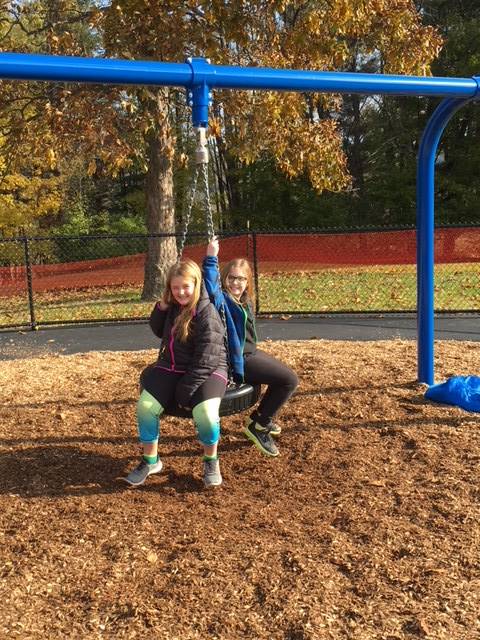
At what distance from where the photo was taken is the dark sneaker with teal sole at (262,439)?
3988 millimetres

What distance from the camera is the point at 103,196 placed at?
111ft

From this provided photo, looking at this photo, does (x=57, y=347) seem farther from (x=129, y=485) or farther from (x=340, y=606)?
(x=340, y=606)

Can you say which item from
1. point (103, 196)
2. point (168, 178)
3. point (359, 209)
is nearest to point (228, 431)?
point (168, 178)

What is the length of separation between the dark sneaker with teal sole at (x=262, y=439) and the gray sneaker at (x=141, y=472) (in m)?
0.67

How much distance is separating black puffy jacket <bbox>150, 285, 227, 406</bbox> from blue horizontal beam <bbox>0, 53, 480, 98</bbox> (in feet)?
3.79

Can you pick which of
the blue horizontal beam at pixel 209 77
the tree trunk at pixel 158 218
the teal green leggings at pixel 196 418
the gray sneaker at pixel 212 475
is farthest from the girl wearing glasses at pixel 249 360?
the tree trunk at pixel 158 218

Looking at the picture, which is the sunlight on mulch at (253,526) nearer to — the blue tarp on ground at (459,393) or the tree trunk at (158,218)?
the blue tarp on ground at (459,393)

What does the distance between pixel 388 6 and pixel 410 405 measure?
8561 millimetres

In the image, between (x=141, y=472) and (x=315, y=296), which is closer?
(x=141, y=472)

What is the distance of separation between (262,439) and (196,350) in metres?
0.91

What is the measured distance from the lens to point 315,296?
1255cm

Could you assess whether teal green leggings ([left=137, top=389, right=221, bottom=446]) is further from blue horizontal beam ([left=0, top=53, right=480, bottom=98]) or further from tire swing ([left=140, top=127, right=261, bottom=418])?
blue horizontal beam ([left=0, top=53, right=480, bottom=98])

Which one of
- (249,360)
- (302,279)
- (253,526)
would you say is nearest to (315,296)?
(302,279)

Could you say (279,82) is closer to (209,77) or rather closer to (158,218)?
(209,77)
